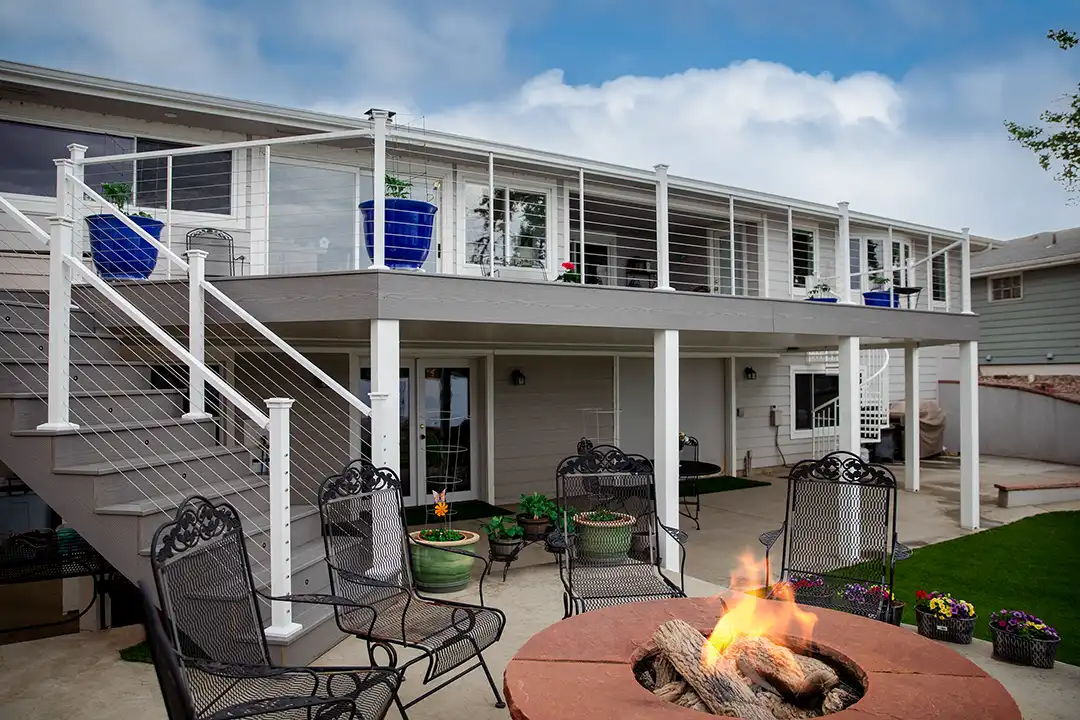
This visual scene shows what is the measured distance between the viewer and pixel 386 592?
4062 millimetres

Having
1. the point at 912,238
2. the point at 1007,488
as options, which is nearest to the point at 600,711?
the point at 1007,488

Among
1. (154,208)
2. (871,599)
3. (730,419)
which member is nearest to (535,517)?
(871,599)

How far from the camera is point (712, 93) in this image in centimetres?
1680

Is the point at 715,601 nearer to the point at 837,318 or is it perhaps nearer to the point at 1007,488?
the point at 837,318

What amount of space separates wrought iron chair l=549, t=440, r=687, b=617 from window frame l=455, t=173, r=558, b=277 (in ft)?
14.2

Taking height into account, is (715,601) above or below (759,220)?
below

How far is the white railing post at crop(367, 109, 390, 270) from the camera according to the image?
490 cm

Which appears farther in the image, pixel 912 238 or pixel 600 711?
pixel 912 238

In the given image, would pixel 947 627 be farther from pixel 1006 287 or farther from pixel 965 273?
pixel 1006 287

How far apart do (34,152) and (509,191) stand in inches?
215

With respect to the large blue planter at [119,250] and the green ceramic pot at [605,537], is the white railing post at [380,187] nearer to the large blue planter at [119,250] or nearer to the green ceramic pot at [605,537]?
the large blue planter at [119,250]

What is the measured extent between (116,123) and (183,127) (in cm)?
65

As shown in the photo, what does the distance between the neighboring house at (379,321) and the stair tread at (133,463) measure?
25mm

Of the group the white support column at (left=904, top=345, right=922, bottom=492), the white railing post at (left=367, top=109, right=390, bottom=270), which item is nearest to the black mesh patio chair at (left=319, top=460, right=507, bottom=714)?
the white railing post at (left=367, top=109, right=390, bottom=270)
